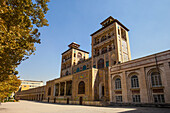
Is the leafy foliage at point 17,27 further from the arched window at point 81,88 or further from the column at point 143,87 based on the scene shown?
the arched window at point 81,88

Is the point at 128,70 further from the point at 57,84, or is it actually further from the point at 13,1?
the point at 57,84

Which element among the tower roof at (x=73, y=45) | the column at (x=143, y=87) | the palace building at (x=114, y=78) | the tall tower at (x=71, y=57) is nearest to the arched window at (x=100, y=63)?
the palace building at (x=114, y=78)

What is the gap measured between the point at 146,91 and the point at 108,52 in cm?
1359

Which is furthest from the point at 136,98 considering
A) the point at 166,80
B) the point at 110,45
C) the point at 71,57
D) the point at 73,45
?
the point at 73,45

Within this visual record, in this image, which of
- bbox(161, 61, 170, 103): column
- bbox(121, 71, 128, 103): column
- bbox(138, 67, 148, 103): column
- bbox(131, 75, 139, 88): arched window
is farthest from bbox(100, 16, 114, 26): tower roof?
bbox(161, 61, 170, 103): column

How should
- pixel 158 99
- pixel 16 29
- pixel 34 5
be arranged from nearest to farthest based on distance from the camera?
pixel 16 29 < pixel 34 5 < pixel 158 99

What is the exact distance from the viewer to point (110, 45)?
95.9ft

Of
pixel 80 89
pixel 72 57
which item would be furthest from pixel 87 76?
pixel 72 57

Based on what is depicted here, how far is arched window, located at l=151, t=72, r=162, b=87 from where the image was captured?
51.1 feet

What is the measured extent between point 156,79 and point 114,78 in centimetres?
684

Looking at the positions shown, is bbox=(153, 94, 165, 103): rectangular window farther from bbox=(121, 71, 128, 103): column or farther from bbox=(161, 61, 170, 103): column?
bbox=(121, 71, 128, 103): column

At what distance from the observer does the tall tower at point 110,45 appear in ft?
88.2

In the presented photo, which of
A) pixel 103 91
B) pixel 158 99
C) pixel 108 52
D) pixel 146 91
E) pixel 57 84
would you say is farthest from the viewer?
pixel 57 84

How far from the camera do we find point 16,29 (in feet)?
20.7
